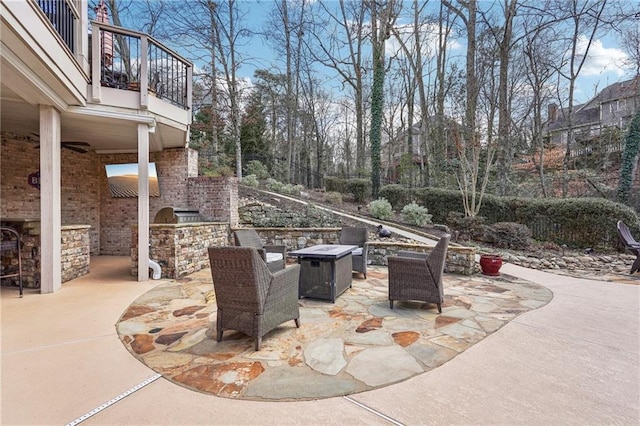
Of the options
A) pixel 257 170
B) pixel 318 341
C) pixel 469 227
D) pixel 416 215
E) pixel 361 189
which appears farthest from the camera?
pixel 257 170

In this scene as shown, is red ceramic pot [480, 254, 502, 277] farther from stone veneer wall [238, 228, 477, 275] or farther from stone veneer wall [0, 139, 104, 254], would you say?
stone veneer wall [0, 139, 104, 254]

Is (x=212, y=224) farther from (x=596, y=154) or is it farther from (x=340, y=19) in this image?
(x=596, y=154)

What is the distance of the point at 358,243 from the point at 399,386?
3446 millimetres

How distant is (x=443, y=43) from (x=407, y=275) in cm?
1422

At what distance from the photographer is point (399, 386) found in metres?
2.12

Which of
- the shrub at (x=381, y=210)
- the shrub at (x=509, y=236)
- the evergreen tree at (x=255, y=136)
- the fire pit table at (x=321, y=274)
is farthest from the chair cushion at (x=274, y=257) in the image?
the evergreen tree at (x=255, y=136)

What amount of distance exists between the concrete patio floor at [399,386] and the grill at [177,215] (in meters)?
3.35

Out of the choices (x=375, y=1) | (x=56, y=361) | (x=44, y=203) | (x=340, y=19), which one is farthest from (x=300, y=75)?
(x=56, y=361)

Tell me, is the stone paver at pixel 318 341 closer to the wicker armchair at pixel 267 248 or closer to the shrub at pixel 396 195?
the wicker armchair at pixel 267 248

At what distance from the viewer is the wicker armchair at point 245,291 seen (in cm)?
262

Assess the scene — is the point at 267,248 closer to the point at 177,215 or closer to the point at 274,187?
the point at 177,215

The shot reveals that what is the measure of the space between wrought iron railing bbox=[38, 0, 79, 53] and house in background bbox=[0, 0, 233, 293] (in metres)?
0.01

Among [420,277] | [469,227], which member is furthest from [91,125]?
[469,227]

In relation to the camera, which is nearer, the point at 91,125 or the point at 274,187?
the point at 91,125
